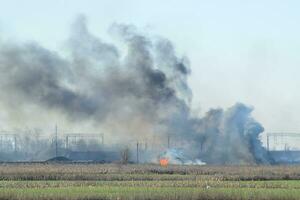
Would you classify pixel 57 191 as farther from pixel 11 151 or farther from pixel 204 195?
pixel 11 151

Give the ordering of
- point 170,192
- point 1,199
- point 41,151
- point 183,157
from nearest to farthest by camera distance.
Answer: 1. point 1,199
2. point 170,192
3. point 183,157
4. point 41,151

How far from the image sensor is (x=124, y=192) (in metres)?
46.8

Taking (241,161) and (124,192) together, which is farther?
(241,161)

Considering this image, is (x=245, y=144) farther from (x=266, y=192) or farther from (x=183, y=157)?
(x=266, y=192)

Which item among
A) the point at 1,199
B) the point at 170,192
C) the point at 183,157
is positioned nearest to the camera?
the point at 1,199

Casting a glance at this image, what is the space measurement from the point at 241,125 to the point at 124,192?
364 feet

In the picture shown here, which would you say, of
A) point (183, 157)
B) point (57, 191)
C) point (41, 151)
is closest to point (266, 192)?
point (57, 191)

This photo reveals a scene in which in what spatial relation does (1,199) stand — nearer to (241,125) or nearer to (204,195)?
(204,195)

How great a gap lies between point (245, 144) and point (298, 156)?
1720 inches

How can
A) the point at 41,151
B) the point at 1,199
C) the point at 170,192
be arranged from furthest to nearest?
1. the point at 41,151
2. the point at 170,192
3. the point at 1,199

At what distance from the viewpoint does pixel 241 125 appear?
6107 inches

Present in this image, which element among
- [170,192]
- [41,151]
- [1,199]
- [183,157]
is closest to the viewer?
[1,199]

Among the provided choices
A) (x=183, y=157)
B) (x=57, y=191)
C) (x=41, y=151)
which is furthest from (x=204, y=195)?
(x=41, y=151)

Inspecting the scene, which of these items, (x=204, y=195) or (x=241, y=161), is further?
(x=241, y=161)
